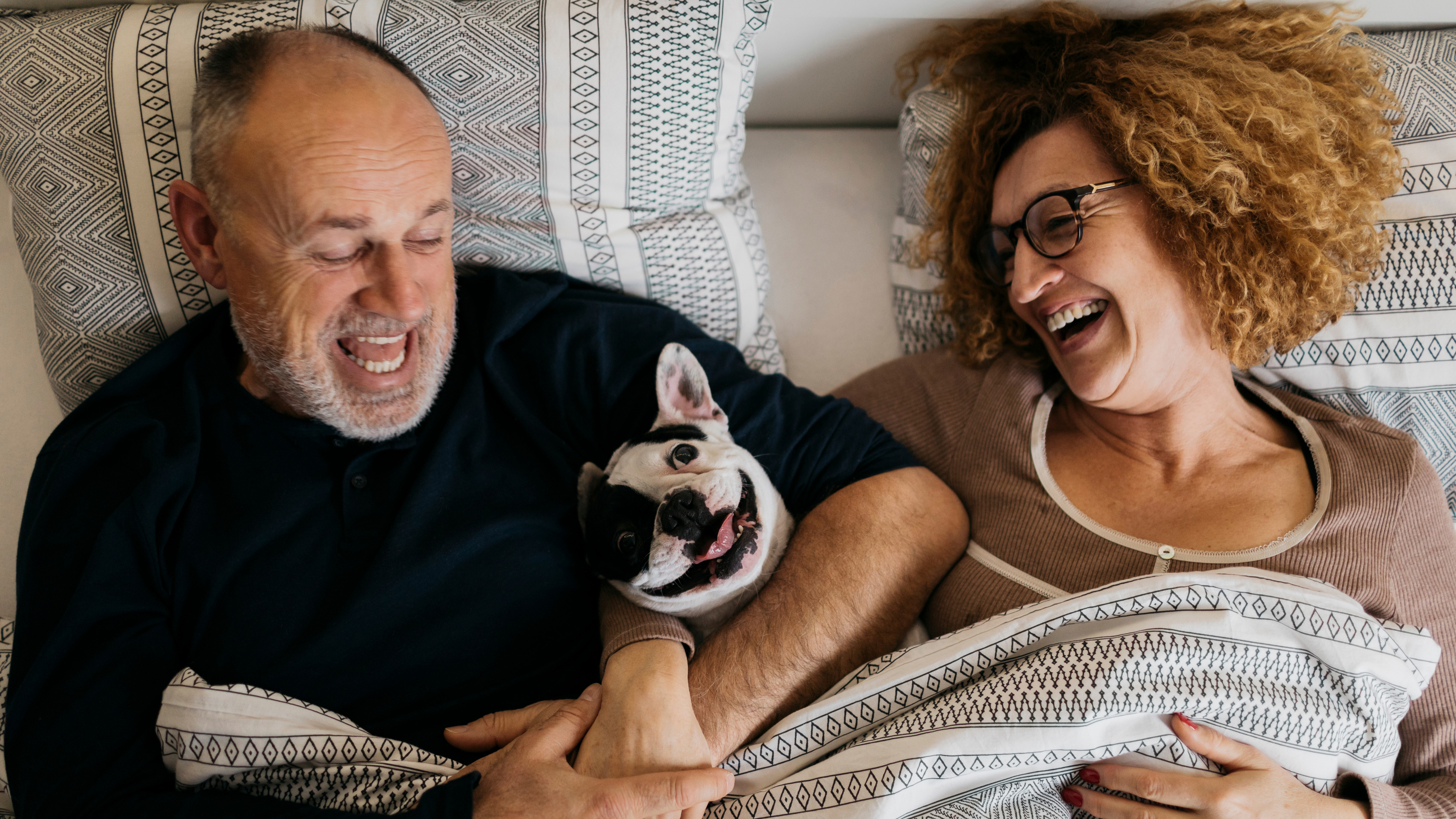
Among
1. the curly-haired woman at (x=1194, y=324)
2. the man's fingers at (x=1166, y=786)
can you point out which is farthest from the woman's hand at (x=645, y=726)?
the man's fingers at (x=1166, y=786)

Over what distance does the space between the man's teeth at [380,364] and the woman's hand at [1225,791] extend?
146 cm

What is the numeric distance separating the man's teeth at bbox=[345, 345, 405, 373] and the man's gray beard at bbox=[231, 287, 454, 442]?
29 mm

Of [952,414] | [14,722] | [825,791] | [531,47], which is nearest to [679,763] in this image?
[825,791]

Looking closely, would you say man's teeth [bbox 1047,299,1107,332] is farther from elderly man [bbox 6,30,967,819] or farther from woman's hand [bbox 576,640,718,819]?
woman's hand [bbox 576,640,718,819]

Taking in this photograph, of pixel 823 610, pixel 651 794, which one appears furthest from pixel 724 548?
pixel 651 794

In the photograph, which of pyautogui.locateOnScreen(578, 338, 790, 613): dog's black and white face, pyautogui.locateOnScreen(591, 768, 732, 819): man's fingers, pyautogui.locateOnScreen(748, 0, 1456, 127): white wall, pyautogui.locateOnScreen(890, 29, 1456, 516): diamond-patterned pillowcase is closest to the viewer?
pyautogui.locateOnScreen(591, 768, 732, 819): man's fingers

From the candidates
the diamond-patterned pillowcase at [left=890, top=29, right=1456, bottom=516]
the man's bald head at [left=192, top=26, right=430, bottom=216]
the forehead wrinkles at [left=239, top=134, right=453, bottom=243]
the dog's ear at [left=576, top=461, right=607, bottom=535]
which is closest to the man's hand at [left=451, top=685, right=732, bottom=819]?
the dog's ear at [left=576, top=461, right=607, bottom=535]

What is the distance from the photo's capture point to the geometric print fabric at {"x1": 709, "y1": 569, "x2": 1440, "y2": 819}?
4.40 ft

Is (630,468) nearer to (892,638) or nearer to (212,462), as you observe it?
(892,638)

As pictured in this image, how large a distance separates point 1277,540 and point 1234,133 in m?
0.77

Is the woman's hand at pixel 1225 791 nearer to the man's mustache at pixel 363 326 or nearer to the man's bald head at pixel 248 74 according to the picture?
the man's mustache at pixel 363 326

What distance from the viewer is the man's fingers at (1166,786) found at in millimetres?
1332

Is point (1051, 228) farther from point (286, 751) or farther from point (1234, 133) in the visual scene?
point (286, 751)

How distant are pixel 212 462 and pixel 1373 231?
92.2 inches
